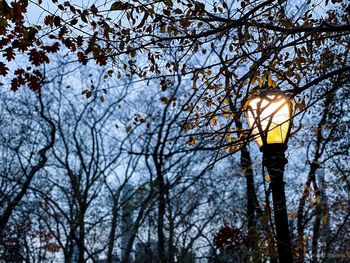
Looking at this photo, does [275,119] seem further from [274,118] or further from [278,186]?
[278,186]

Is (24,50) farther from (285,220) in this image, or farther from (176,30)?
(285,220)

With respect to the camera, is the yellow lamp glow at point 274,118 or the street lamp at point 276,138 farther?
the yellow lamp glow at point 274,118

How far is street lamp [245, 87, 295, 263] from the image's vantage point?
352 cm

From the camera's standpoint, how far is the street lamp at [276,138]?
11.6ft

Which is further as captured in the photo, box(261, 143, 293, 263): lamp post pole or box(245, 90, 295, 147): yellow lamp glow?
box(245, 90, 295, 147): yellow lamp glow

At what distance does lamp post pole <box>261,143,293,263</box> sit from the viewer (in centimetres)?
355

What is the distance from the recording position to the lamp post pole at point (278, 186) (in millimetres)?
3555

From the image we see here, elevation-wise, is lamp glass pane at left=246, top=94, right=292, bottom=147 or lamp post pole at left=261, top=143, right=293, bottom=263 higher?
lamp glass pane at left=246, top=94, right=292, bottom=147

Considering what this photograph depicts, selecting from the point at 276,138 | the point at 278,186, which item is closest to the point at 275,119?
the point at 276,138

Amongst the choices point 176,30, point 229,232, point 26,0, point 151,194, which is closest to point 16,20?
point 26,0

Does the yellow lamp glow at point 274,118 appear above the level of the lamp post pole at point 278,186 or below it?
above

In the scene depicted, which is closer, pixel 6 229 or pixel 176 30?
pixel 176 30

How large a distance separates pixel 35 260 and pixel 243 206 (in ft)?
28.6

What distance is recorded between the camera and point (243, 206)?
55.2ft
